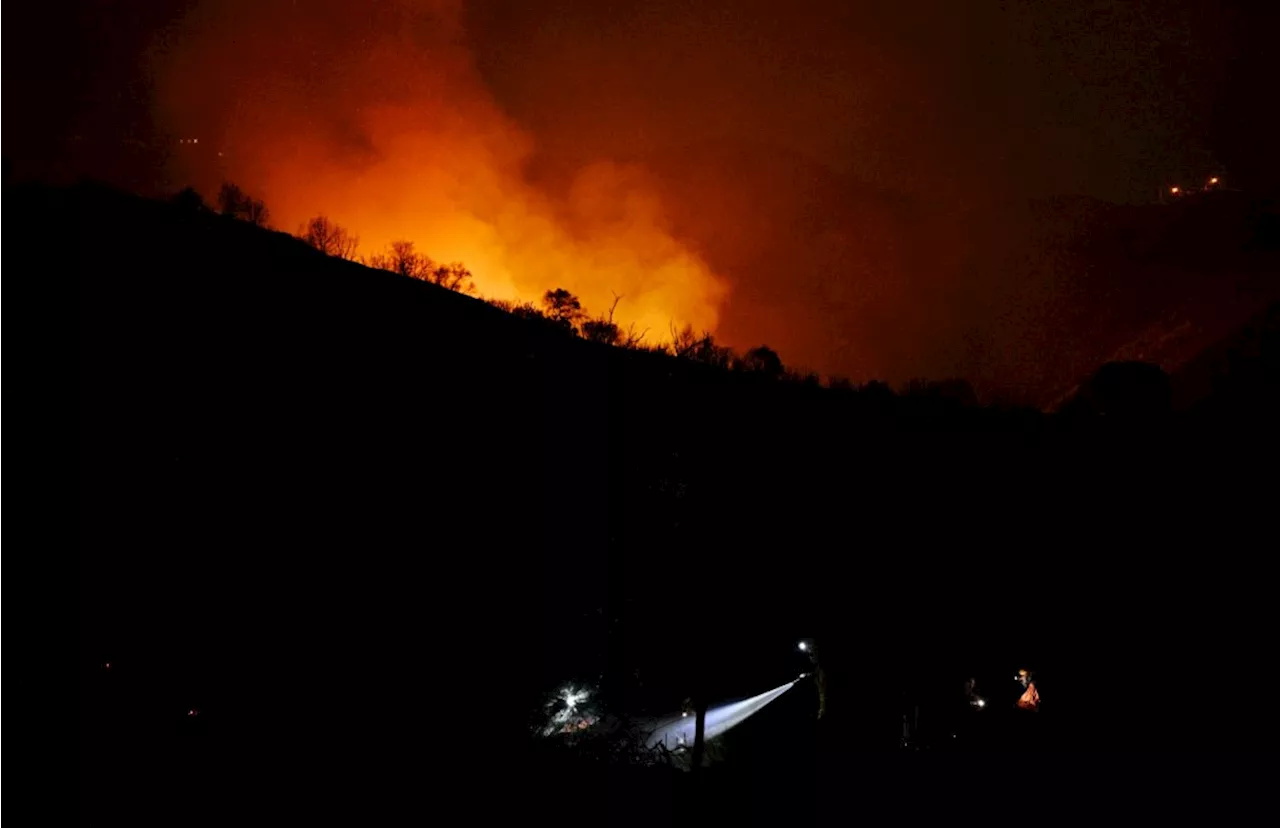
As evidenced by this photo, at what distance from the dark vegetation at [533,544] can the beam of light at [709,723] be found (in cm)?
102

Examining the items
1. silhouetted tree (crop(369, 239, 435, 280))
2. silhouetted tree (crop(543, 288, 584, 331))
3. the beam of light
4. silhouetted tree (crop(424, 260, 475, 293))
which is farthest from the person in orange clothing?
silhouetted tree (crop(424, 260, 475, 293))

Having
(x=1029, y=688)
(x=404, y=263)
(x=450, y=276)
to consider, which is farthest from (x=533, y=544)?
(x=450, y=276)

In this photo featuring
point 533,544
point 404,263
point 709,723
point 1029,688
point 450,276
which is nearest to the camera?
point 709,723

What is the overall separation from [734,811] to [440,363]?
35.6 ft

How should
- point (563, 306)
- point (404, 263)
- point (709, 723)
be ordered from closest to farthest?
point (709, 723)
point (404, 263)
point (563, 306)

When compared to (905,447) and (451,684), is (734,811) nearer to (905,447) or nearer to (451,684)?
(451,684)

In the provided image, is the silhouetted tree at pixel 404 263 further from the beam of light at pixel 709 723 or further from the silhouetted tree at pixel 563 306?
the beam of light at pixel 709 723

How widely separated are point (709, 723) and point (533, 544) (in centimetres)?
513

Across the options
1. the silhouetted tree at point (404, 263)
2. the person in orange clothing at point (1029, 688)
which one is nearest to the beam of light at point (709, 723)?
the person in orange clothing at point (1029, 688)

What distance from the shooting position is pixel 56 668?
759 centimetres

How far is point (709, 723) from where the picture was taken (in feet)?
38.4

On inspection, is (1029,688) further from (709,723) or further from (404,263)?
(404,263)

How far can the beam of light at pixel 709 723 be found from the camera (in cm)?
1095


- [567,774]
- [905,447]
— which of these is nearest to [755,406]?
[905,447]
